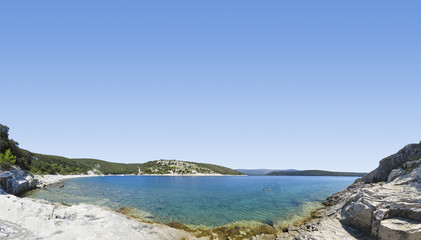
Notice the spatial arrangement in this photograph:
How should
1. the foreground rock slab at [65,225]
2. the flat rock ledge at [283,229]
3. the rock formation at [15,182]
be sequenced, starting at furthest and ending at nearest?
the rock formation at [15,182], the flat rock ledge at [283,229], the foreground rock slab at [65,225]

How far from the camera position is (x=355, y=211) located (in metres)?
25.2

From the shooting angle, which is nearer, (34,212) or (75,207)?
(34,212)

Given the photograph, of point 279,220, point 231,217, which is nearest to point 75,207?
point 231,217

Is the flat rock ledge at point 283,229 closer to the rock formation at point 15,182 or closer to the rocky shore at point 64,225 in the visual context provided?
the rocky shore at point 64,225

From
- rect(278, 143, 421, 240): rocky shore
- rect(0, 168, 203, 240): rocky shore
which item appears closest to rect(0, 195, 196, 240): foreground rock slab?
rect(0, 168, 203, 240): rocky shore

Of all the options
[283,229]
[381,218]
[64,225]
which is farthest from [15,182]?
[381,218]

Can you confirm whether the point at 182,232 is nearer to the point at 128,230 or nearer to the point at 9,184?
the point at 128,230

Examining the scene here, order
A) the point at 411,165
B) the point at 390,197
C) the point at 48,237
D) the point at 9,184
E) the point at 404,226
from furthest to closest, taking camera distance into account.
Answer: the point at 9,184 → the point at 411,165 → the point at 390,197 → the point at 404,226 → the point at 48,237

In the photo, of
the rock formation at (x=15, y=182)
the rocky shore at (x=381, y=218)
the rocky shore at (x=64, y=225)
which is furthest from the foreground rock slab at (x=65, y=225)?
the rock formation at (x=15, y=182)

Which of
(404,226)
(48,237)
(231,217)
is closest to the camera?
(48,237)

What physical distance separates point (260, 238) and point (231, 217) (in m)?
9.94

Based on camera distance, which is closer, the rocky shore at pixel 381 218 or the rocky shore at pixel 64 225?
the rocky shore at pixel 64 225

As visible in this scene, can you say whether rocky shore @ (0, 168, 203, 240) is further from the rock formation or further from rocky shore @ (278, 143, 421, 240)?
the rock formation

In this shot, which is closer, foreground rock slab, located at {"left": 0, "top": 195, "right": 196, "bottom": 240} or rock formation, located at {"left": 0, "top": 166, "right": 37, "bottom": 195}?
foreground rock slab, located at {"left": 0, "top": 195, "right": 196, "bottom": 240}
